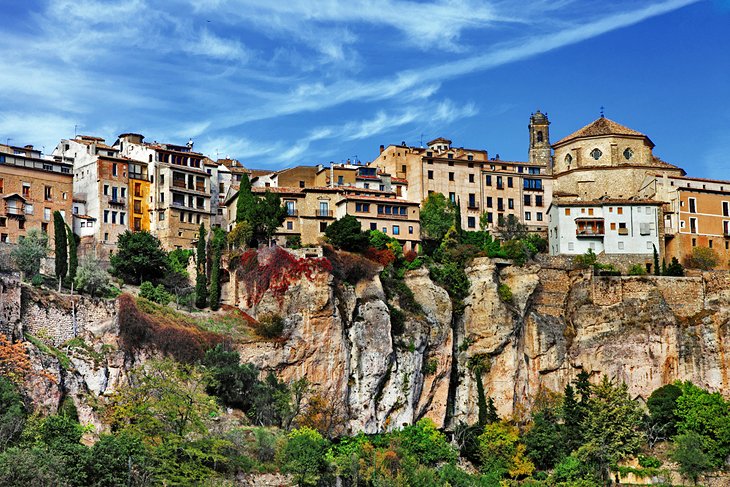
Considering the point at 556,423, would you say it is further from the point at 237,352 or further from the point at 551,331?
the point at 237,352

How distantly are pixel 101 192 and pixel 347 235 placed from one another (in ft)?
63.2

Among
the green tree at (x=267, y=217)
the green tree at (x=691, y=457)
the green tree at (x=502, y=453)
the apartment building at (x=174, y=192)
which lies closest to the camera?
the green tree at (x=502, y=453)

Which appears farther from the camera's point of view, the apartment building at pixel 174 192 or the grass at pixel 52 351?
the apartment building at pixel 174 192

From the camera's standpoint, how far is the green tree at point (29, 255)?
7344cm

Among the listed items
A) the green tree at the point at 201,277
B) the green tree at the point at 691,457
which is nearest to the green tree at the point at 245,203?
the green tree at the point at 201,277

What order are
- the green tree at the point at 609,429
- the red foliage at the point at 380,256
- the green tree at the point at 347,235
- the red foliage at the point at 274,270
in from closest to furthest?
the green tree at the point at 609,429, the red foliage at the point at 274,270, the green tree at the point at 347,235, the red foliage at the point at 380,256

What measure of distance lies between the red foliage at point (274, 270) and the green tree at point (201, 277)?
92.8 inches

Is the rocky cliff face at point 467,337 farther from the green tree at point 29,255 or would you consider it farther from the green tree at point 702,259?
the green tree at point 29,255

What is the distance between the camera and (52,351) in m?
63.8

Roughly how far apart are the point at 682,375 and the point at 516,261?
1348cm

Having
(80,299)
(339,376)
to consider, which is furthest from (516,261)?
(80,299)

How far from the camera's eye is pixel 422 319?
259ft

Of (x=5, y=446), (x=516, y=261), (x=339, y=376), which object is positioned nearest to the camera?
(x=5, y=446)

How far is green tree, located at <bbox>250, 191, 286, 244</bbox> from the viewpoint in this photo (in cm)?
8200
